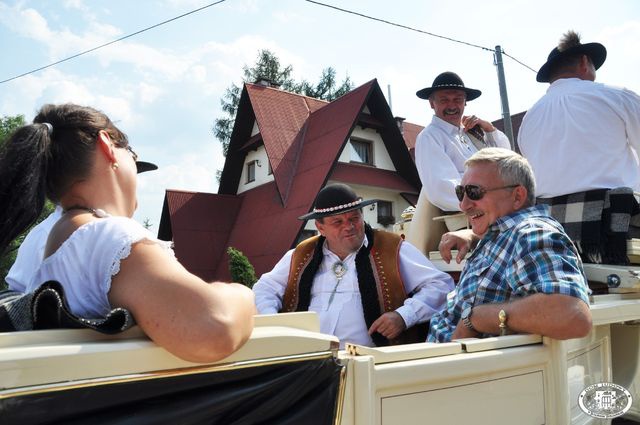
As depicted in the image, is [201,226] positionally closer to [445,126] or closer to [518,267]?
[445,126]

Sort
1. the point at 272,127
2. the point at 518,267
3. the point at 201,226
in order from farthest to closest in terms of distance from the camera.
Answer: the point at 201,226, the point at 272,127, the point at 518,267

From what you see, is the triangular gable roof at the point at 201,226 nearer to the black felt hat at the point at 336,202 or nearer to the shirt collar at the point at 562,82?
the black felt hat at the point at 336,202

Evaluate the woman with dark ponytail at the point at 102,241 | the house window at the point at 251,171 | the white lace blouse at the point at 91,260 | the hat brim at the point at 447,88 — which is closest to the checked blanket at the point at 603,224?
the hat brim at the point at 447,88

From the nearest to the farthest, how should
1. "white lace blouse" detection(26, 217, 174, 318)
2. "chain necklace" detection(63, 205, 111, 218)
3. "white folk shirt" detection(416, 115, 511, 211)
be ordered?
"white lace blouse" detection(26, 217, 174, 318) < "chain necklace" detection(63, 205, 111, 218) < "white folk shirt" detection(416, 115, 511, 211)

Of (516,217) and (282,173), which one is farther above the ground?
(282,173)

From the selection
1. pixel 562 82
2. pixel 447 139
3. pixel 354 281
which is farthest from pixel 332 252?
pixel 562 82

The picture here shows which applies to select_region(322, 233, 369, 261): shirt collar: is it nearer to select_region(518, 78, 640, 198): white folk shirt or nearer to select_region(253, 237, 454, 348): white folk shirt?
select_region(253, 237, 454, 348): white folk shirt

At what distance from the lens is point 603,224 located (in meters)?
2.68

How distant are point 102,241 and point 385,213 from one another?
15.2m

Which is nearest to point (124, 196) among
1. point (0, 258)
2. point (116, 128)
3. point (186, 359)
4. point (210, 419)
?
point (116, 128)

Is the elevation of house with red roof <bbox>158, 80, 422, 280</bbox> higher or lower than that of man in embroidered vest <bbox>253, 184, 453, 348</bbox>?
higher

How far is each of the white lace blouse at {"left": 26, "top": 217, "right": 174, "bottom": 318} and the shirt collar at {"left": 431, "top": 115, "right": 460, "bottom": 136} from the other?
2.73 metres

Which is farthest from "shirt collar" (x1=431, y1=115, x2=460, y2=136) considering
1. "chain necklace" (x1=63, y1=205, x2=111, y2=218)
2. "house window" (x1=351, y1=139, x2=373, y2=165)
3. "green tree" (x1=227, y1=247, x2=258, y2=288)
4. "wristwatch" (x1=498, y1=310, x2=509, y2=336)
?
"house window" (x1=351, y1=139, x2=373, y2=165)

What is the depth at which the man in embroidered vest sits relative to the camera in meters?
2.94
